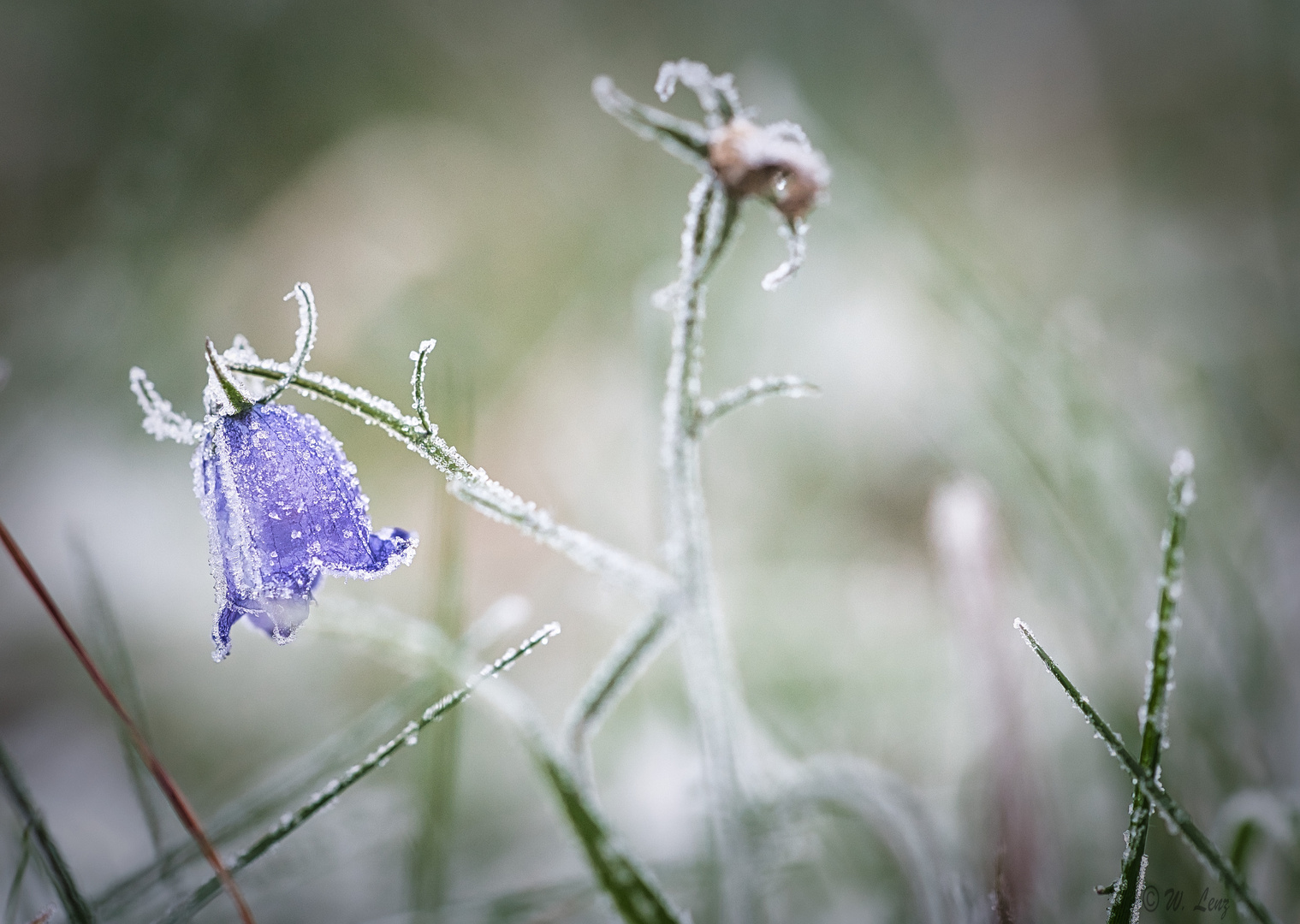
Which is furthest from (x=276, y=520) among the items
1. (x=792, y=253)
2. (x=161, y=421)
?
(x=792, y=253)

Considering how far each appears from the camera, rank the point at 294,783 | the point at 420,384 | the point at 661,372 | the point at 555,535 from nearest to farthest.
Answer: the point at 420,384 → the point at 555,535 → the point at 294,783 → the point at 661,372

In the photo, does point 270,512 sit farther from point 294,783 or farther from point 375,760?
point 294,783

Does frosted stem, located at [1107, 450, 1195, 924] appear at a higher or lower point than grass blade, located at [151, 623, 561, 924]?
lower

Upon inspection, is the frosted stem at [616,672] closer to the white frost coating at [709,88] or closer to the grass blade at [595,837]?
the grass blade at [595,837]

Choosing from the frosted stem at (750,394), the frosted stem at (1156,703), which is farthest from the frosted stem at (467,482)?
the frosted stem at (1156,703)

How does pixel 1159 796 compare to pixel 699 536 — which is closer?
pixel 1159 796

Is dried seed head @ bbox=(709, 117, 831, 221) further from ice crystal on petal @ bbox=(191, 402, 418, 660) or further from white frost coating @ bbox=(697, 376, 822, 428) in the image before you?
ice crystal on petal @ bbox=(191, 402, 418, 660)

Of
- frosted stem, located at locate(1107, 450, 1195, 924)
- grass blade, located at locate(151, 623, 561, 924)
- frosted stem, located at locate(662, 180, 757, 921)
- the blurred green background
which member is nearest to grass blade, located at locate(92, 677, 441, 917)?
the blurred green background
